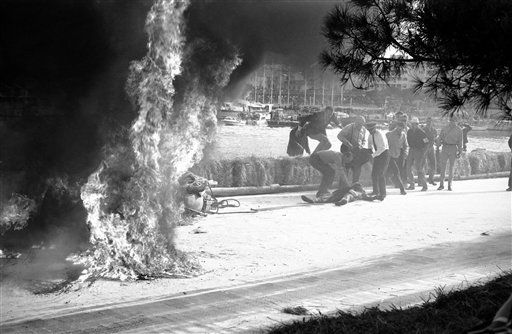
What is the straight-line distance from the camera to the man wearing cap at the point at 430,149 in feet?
59.2

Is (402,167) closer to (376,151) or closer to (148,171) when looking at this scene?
(376,151)

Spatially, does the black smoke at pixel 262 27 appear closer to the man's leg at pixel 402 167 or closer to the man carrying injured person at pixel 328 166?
the man carrying injured person at pixel 328 166

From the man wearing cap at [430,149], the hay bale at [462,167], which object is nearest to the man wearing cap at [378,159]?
the man wearing cap at [430,149]

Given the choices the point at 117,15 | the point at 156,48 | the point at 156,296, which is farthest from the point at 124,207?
the point at 117,15

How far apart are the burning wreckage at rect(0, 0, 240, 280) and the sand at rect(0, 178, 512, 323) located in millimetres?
456

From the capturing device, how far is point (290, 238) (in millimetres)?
9586

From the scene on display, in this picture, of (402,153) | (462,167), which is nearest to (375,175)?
(402,153)

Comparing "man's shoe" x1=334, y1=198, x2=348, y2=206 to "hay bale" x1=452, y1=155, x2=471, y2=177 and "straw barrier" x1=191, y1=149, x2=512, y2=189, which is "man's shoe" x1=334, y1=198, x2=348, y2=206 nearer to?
"straw barrier" x1=191, y1=149, x2=512, y2=189

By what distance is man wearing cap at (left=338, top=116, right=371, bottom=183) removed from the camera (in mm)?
14938

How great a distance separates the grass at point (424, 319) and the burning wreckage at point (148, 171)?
2833 millimetres

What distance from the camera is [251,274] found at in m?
7.32

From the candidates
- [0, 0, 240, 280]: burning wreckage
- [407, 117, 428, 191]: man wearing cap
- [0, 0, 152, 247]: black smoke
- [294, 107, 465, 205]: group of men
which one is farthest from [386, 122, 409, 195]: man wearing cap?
[0, 0, 152, 247]: black smoke

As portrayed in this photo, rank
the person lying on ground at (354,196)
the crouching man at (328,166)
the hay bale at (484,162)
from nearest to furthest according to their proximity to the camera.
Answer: the person lying on ground at (354,196)
the crouching man at (328,166)
the hay bale at (484,162)

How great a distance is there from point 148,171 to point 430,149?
12682mm
